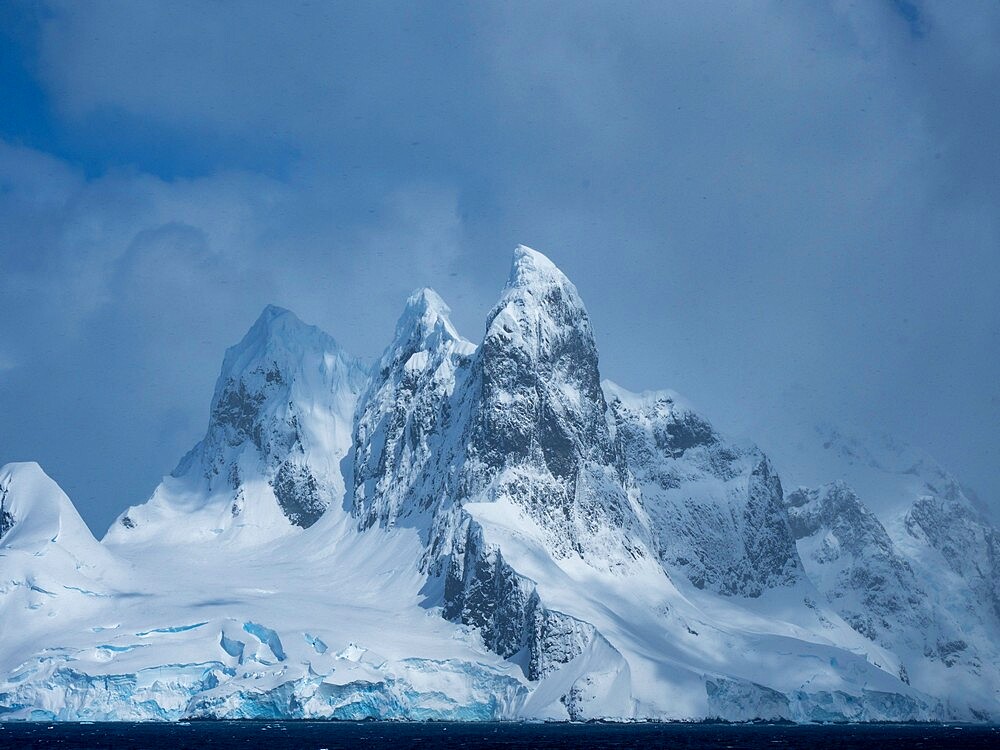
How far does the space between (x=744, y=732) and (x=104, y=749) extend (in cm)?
9653

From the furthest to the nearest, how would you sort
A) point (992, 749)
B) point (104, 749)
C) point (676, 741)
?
point (676, 741), point (992, 749), point (104, 749)

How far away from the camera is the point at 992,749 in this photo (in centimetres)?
15000

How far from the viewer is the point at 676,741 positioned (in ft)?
529

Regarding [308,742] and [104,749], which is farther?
[308,742]

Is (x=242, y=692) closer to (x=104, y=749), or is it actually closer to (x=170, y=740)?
(x=170, y=740)

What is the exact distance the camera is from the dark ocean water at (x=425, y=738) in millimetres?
147625

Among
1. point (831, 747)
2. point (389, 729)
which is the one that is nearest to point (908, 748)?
point (831, 747)

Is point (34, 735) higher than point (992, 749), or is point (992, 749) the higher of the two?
point (992, 749)

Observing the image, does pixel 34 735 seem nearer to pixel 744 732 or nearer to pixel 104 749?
pixel 104 749

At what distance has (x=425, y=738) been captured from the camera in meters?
165

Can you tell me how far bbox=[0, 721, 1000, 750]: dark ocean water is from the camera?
484 feet

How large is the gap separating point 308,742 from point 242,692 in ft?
146

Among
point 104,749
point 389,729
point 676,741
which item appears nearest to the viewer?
point 104,749

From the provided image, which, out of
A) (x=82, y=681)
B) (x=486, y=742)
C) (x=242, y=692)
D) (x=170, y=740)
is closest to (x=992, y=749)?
(x=486, y=742)
